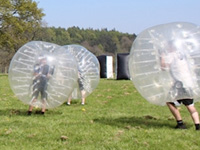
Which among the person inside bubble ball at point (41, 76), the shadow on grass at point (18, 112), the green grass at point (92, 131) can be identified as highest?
the person inside bubble ball at point (41, 76)

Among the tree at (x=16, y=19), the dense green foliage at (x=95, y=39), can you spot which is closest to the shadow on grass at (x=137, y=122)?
the tree at (x=16, y=19)

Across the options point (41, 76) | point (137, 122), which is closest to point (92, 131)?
point (137, 122)

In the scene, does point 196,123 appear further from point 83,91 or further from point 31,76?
point 83,91

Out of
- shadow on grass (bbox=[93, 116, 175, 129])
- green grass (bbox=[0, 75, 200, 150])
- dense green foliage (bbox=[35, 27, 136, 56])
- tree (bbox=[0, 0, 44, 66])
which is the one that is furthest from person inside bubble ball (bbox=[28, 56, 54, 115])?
dense green foliage (bbox=[35, 27, 136, 56])

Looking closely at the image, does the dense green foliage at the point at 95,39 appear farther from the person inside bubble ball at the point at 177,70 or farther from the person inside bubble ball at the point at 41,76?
the person inside bubble ball at the point at 177,70

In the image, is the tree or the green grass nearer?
the green grass

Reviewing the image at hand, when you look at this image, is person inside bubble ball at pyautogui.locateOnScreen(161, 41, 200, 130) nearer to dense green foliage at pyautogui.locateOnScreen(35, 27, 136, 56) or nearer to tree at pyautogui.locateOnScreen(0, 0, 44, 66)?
tree at pyautogui.locateOnScreen(0, 0, 44, 66)

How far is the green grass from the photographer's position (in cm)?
525

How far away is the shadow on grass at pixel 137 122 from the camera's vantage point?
677 cm

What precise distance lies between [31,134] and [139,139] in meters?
1.83

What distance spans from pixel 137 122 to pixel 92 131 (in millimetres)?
1357

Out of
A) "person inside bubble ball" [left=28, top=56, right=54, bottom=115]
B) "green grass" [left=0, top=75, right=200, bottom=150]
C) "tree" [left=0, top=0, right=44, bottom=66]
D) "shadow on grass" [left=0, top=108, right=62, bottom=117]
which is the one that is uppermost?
"tree" [left=0, top=0, right=44, bottom=66]

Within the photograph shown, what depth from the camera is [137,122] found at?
7172 millimetres

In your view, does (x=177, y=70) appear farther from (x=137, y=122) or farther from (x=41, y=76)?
(x=41, y=76)
